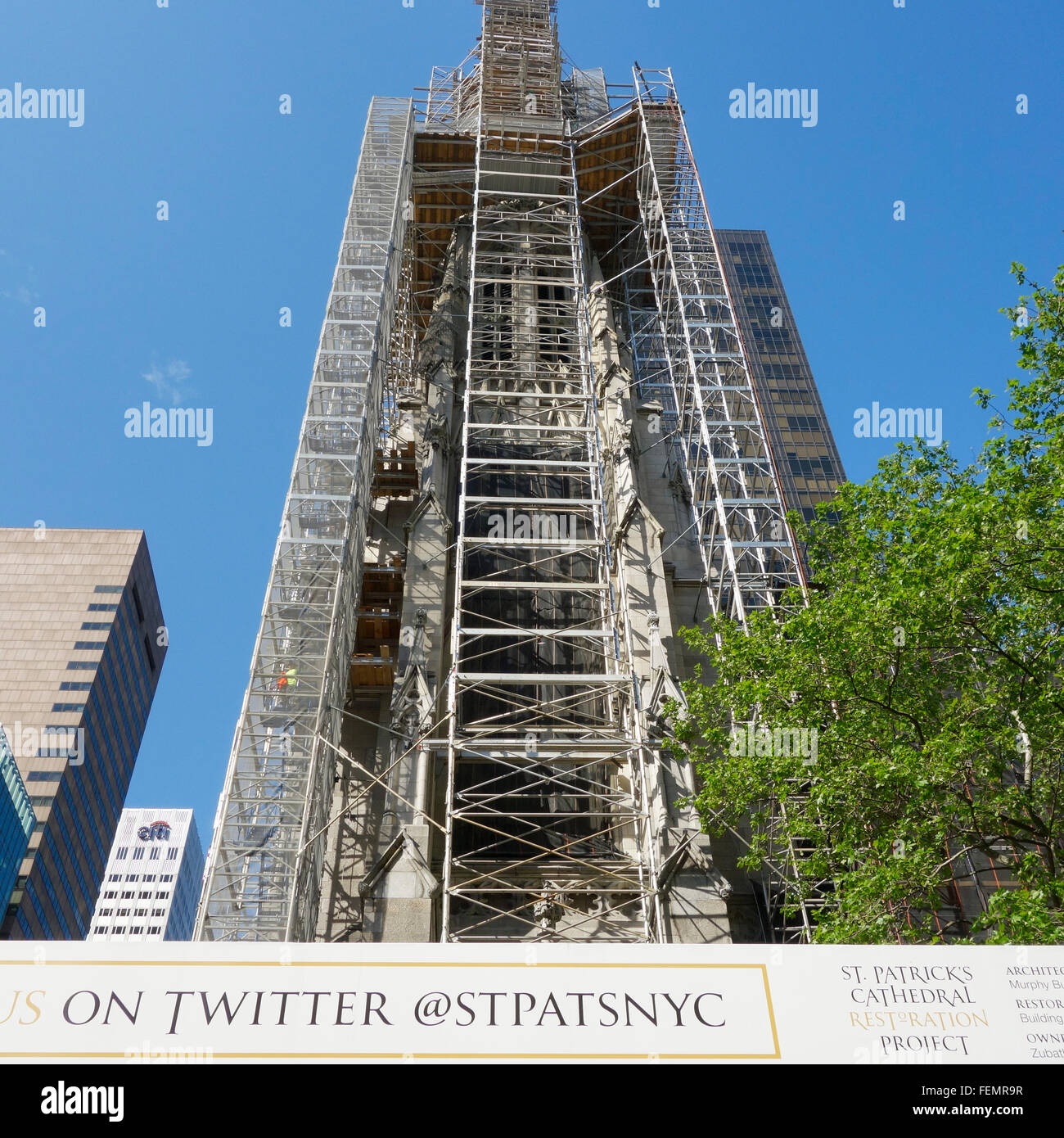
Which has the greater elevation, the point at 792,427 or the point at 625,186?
the point at 792,427

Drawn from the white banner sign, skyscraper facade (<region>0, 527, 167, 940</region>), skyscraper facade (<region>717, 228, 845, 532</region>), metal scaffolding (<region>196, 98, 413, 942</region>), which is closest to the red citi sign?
skyscraper facade (<region>0, 527, 167, 940</region>)

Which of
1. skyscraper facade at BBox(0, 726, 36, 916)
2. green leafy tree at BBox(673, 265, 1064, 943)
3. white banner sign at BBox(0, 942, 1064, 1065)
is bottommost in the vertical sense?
white banner sign at BBox(0, 942, 1064, 1065)

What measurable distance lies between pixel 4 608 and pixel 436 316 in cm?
8179

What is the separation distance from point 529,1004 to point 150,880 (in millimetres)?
173939

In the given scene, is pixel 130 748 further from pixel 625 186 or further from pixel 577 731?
pixel 577 731

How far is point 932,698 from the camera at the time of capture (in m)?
20.3

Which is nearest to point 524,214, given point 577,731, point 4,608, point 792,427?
point 577,731

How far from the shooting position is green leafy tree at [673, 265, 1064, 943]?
17.5 metres

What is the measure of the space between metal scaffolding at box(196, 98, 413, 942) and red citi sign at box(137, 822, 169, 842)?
15224cm

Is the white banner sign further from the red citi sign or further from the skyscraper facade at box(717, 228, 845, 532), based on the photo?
the red citi sign

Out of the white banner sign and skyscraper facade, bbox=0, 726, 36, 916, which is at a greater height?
skyscraper facade, bbox=0, 726, 36, 916

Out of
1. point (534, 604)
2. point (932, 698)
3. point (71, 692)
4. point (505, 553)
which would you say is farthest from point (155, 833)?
point (932, 698)

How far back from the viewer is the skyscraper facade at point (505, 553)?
85.0ft
